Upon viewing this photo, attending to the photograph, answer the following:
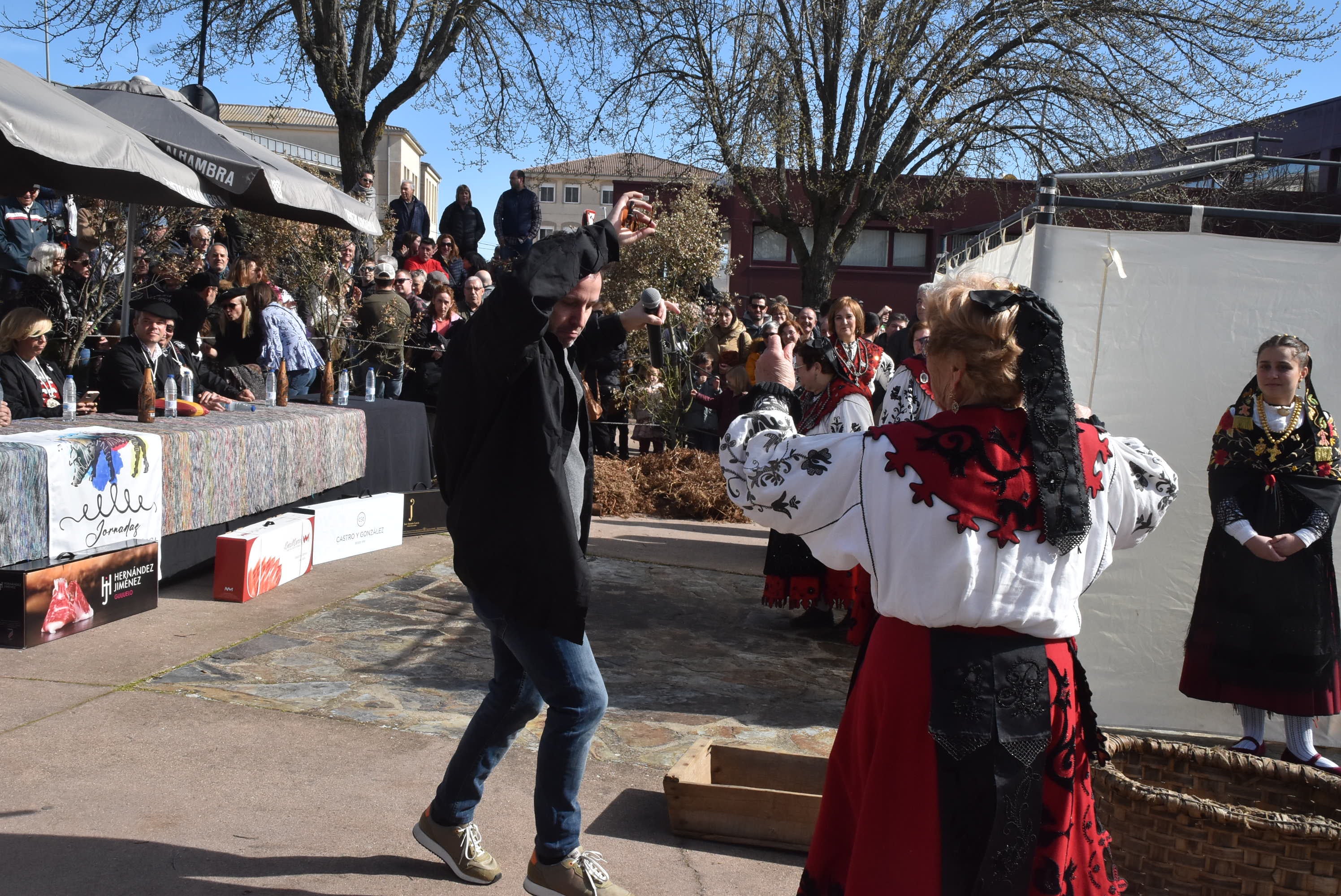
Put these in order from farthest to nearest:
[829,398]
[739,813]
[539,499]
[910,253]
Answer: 1. [910,253]
2. [829,398]
3. [739,813]
4. [539,499]

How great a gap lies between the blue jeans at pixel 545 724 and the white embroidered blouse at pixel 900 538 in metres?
0.79

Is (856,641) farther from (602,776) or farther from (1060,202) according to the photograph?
(1060,202)

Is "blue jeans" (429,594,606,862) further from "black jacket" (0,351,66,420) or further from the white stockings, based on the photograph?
"black jacket" (0,351,66,420)

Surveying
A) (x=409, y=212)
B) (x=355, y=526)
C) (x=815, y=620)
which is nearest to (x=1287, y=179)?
(x=409, y=212)

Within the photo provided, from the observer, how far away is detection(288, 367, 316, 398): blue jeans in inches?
383

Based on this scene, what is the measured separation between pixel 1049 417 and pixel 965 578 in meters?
0.36

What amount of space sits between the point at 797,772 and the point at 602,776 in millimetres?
743

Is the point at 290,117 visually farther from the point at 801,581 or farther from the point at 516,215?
the point at 801,581

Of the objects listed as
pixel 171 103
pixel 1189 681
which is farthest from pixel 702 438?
pixel 1189 681

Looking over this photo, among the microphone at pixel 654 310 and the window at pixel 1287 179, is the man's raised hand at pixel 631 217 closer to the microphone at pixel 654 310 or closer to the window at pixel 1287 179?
the microphone at pixel 654 310

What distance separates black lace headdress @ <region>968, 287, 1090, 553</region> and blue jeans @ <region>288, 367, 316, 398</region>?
332 inches

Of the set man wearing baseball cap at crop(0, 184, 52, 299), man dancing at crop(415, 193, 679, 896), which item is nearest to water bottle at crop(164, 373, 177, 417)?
man wearing baseball cap at crop(0, 184, 52, 299)

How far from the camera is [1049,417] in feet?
6.91

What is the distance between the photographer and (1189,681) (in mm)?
4711
